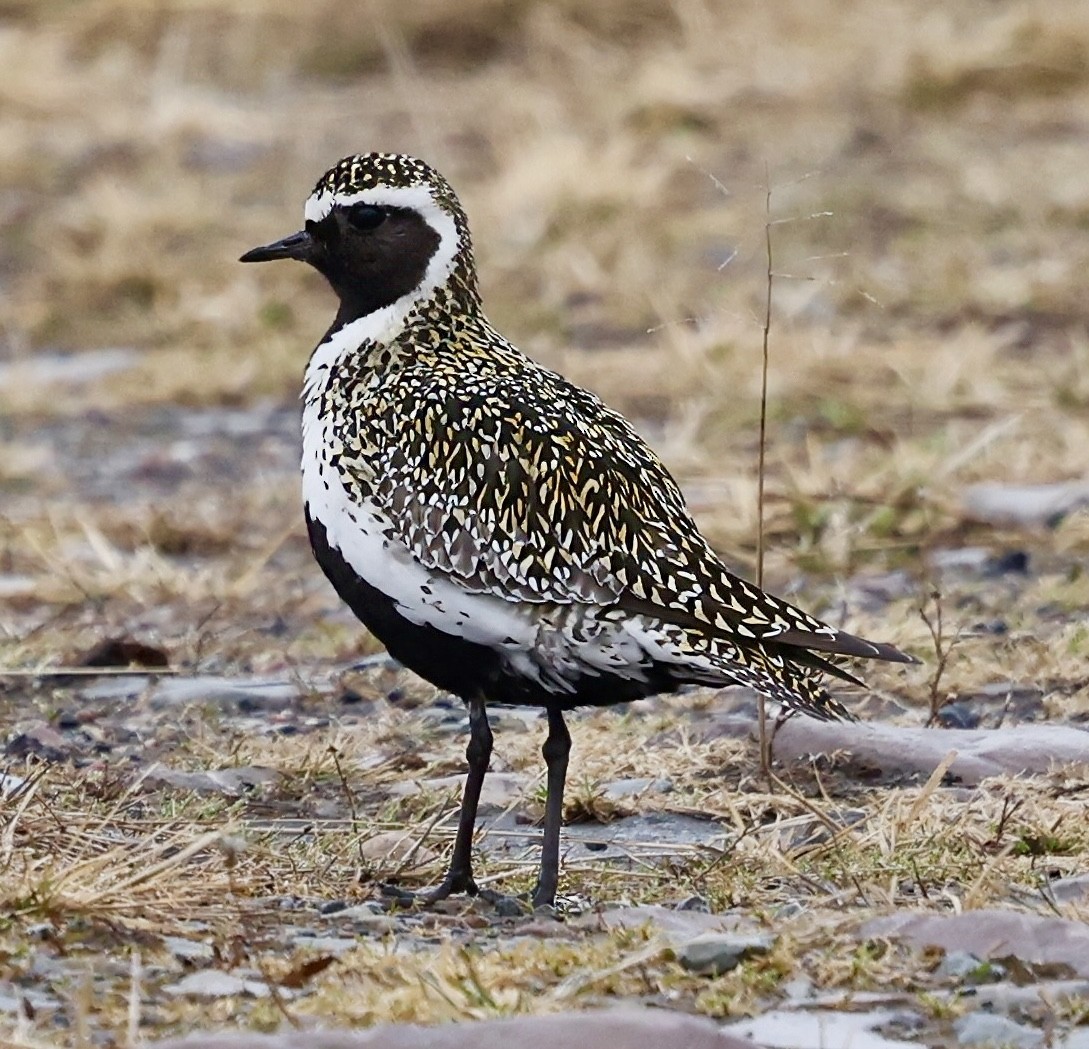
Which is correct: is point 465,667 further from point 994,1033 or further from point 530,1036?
point 994,1033

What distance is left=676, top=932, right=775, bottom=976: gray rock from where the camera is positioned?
387 cm

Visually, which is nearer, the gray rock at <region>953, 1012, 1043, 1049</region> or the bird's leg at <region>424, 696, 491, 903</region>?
the gray rock at <region>953, 1012, 1043, 1049</region>

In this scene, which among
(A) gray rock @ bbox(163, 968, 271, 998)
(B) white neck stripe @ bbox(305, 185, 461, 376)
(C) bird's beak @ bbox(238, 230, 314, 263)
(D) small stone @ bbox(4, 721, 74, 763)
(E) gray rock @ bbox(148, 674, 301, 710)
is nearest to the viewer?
(A) gray rock @ bbox(163, 968, 271, 998)

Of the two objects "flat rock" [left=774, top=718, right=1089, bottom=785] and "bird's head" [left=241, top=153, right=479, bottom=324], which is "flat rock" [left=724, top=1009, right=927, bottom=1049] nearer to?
"flat rock" [left=774, top=718, right=1089, bottom=785]

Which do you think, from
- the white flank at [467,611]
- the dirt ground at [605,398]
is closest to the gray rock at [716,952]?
the dirt ground at [605,398]

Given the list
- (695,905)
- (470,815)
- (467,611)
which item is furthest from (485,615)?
(695,905)

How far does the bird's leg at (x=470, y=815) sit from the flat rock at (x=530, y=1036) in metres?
1.02

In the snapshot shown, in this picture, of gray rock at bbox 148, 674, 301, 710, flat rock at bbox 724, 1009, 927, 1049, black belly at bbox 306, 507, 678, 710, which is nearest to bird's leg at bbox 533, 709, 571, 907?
black belly at bbox 306, 507, 678, 710

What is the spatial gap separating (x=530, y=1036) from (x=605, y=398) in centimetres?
679

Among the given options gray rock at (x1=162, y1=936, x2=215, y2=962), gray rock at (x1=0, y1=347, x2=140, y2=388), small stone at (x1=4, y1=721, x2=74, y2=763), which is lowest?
small stone at (x1=4, y1=721, x2=74, y2=763)

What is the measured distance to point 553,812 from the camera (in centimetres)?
462

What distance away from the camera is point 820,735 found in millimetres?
5578

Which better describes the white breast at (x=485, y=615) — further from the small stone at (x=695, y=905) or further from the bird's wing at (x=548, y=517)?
the small stone at (x=695, y=905)

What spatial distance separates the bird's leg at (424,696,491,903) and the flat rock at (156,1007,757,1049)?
102 cm
